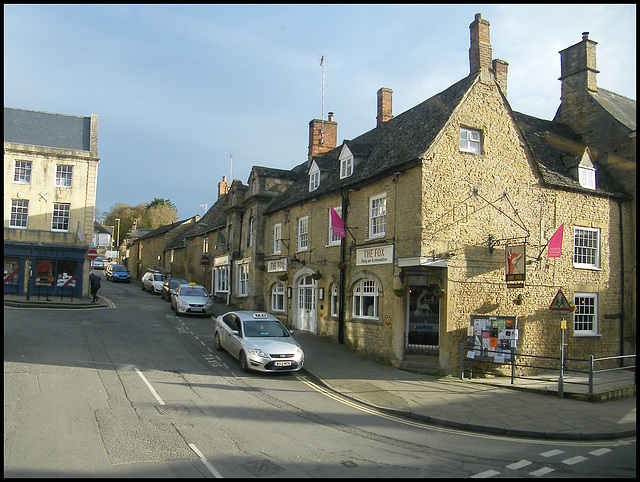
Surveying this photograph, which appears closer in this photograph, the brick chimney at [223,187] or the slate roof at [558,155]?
the slate roof at [558,155]

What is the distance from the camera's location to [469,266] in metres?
17.3

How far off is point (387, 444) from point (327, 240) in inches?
545

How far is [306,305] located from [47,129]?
76.0 feet

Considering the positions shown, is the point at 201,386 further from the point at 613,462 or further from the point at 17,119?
the point at 17,119

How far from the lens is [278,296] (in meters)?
27.9

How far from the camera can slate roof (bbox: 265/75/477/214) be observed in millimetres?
17906

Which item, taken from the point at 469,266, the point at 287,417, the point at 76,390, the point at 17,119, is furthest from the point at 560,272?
the point at 17,119

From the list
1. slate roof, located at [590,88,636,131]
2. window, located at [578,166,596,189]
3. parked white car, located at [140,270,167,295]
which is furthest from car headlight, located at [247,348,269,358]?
parked white car, located at [140,270,167,295]

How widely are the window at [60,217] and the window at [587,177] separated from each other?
29.2m

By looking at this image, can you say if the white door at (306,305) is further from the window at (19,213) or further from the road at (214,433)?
the window at (19,213)

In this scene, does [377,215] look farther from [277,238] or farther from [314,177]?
[277,238]

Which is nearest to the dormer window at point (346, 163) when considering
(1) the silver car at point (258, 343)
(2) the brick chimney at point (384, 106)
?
(2) the brick chimney at point (384, 106)

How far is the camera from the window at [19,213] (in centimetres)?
3107

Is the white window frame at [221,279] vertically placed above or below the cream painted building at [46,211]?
below
